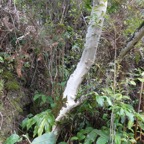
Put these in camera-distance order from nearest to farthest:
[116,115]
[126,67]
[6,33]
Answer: [116,115], [6,33], [126,67]

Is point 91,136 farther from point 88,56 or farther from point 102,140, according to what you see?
point 88,56

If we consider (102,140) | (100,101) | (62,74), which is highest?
(62,74)

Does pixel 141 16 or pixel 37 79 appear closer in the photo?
pixel 37 79

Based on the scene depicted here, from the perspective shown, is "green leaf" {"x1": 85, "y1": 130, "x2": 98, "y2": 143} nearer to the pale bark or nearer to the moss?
the pale bark

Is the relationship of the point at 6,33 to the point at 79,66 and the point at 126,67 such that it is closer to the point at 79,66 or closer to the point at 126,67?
the point at 79,66

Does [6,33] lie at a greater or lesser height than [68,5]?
lesser

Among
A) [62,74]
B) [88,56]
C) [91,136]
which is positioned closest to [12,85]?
[62,74]

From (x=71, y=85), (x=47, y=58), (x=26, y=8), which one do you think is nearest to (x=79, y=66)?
(x=71, y=85)

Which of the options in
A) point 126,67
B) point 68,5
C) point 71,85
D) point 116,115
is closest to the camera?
point 116,115

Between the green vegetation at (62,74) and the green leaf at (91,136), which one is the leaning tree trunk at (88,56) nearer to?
the green vegetation at (62,74)

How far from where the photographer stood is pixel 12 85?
234 cm

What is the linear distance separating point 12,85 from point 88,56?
0.91 metres

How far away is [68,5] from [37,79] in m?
1.14

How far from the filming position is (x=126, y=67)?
2547mm
